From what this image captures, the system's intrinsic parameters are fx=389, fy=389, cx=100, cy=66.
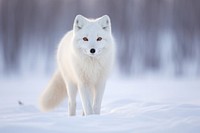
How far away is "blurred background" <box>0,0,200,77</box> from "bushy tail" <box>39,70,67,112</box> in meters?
4.08

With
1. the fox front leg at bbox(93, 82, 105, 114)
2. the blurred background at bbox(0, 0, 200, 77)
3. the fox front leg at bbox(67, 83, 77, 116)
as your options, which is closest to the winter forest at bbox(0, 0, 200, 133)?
the blurred background at bbox(0, 0, 200, 77)

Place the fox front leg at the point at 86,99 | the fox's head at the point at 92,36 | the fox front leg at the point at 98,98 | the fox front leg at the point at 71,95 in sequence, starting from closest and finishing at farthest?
1. the fox's head at the point at 92,36
2. the fox front leg at the point at 86,99
3. the fox front leg at the point at 98,98
4. the fox front leg at the point at 71,95

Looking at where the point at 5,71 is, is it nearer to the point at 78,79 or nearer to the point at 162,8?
the point at 162,8

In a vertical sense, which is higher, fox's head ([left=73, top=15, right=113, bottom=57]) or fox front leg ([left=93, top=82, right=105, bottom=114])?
fox's head ([left=73, top=15, right=113, bottom=57])

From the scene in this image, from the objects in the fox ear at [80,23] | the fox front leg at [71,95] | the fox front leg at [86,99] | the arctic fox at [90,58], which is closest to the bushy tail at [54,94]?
the fox front leg at [71,95]

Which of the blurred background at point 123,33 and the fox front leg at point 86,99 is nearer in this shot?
the fox front leg at point 86,99

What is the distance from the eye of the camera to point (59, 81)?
4.76 metres

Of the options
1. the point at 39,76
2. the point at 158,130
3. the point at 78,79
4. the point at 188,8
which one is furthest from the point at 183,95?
the point at 188,8

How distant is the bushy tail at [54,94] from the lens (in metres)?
4.67

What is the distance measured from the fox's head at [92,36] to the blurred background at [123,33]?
4.88m

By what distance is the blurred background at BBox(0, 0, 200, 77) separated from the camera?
9430mm

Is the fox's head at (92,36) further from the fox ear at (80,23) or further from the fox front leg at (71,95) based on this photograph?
the fox front leg at (71,95)

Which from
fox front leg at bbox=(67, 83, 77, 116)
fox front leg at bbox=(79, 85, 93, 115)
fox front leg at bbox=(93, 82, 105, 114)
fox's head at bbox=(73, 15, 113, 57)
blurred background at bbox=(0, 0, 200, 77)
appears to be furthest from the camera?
blurred background at bbox=(0, 0, 200, 77)

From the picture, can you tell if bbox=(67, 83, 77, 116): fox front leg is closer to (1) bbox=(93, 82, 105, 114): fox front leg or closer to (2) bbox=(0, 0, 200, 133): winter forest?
(2) bbox=(0, 0, 200, 133): winter forest
